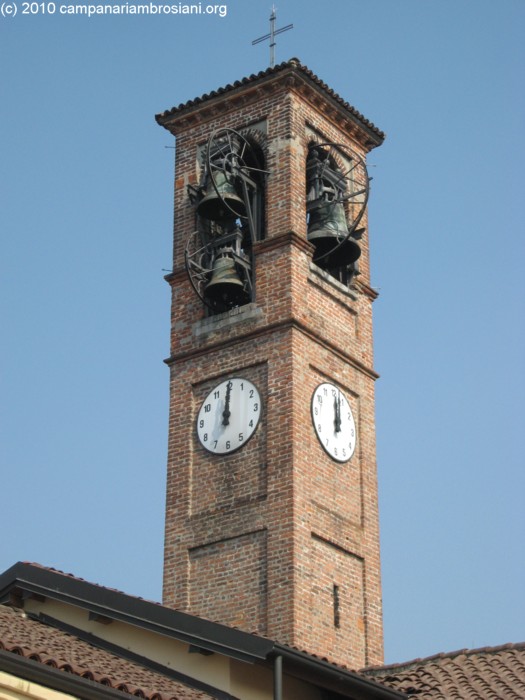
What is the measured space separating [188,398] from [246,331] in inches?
57.7

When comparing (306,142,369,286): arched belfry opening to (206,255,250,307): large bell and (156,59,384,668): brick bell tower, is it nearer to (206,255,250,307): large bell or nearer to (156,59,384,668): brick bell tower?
(156,59,384,668): brick bell tower

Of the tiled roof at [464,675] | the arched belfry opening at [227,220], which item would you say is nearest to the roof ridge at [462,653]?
the tiled roof at [464,675]

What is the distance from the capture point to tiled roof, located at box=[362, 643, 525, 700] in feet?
52.6

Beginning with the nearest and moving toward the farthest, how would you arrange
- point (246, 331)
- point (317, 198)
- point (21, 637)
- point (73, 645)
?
1. point (21, 637)
2. point (73, 645)
3. point (246, 331)
4. point (317, 198)

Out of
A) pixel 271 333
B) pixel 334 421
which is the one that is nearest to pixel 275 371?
pixel 271 333

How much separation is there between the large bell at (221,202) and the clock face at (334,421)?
3.42 metres

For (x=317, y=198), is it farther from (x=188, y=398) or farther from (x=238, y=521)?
(x=238, y=521)

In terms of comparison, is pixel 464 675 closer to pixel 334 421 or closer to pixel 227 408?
pixel 334 421

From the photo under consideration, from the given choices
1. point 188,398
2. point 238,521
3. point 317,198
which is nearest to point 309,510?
point 238,521

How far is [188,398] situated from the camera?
79.0 feet

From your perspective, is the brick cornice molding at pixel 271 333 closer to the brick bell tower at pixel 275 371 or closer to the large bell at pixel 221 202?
the brick bell tower at pixel 275 371

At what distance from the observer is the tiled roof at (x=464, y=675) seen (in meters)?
16.0

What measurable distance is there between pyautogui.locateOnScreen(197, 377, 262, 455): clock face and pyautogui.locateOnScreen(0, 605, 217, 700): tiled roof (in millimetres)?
6529

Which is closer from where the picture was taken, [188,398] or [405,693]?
[405,693]
